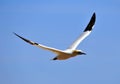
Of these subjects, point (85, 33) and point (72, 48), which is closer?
point (72, 48)

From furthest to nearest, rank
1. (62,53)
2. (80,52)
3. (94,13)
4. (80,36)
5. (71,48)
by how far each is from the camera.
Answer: (94,13) → (80,36) → (71,48) → (80,52) → (62,53)

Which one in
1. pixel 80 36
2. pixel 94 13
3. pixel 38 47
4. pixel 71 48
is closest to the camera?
pixel 38 47

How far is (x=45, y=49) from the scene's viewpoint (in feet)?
65.8

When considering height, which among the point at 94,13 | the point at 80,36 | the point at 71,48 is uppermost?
the point at 94,13

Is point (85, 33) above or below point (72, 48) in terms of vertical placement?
above

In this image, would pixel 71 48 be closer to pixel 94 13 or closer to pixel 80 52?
pixel 80 52

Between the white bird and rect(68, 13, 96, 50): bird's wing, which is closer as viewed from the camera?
the white bird

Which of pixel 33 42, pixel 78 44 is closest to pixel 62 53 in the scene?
pixel 33 42

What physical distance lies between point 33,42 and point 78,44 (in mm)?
6525

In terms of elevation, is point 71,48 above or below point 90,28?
below

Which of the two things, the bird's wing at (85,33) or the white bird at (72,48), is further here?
the bird's wing at (85,33)

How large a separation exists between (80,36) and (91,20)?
2122 millimetres

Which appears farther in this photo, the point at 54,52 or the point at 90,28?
the point at 90,28

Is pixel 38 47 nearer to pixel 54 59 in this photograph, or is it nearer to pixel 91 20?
pixel 54 59
